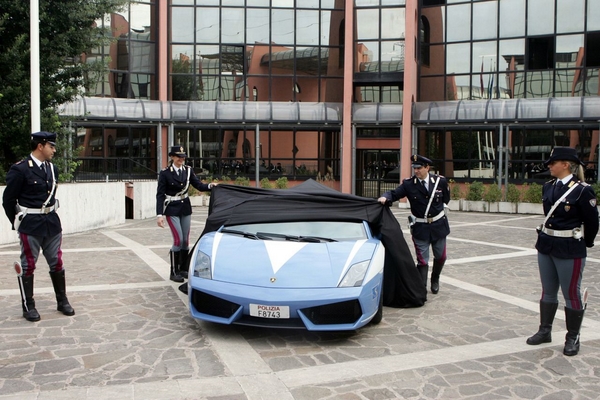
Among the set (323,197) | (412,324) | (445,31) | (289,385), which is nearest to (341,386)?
(289,385)

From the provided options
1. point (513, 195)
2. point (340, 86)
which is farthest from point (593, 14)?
point (340, 86)

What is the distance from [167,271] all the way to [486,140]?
871 inches

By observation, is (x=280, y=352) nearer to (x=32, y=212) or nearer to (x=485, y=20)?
(x=32, y=212)

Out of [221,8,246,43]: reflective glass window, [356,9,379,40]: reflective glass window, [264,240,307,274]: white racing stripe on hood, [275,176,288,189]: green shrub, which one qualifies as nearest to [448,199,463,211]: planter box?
[275,176,288,189]: green shrub

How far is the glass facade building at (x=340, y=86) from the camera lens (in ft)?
94.2

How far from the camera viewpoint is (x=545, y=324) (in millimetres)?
6090

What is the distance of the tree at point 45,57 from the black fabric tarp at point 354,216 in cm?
949

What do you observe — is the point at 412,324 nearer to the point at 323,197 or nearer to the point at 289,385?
the point at 323,197

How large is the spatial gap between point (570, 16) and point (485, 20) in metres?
3.64

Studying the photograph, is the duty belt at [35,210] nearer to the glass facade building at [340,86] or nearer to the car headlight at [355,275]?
the car headlight at [355,275]

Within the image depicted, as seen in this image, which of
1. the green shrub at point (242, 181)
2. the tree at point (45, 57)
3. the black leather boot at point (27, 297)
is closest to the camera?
the black leather boot at point (27, 297)

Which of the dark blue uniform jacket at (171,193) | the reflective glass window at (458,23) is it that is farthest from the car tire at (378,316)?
the reflective glass window at (458,23)

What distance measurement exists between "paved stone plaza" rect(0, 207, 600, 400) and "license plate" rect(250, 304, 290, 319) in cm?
31

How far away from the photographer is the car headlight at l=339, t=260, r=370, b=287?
6.05 meters
